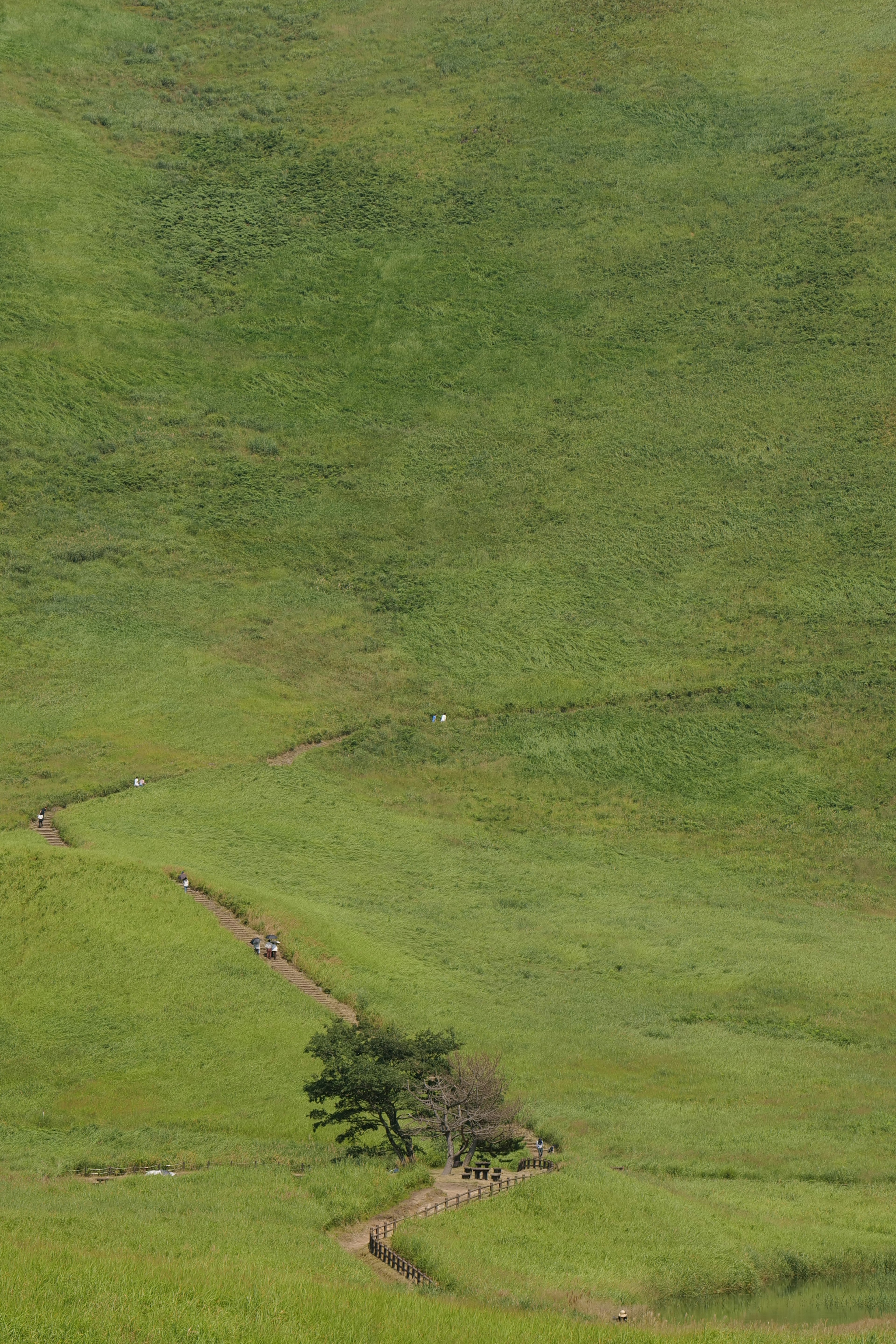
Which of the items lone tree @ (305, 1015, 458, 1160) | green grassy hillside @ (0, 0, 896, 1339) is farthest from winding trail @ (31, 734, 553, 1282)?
lone tree @ (305, 1015, 458, 1160)

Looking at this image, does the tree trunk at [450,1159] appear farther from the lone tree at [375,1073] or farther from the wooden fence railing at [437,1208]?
the wooden fence railing at [437,1208]

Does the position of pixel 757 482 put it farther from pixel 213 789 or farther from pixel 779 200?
pixel 213 789

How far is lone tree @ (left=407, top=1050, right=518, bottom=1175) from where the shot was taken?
44.3m

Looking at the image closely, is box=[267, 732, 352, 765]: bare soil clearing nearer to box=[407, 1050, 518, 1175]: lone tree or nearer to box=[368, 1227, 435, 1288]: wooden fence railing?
box=[407, 1050, 518, 1175]: lone tree

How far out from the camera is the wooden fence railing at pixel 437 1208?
37.1 m

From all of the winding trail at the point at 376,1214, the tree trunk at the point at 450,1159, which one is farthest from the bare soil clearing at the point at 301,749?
the tree trunk at the point at 450,1159

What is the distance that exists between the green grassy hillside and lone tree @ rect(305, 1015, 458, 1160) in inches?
72.4

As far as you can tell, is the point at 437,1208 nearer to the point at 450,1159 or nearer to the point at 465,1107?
the point at 450,1159

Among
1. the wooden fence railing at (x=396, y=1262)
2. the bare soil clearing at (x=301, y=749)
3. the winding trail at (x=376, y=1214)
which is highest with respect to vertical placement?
the wooden fence railing at (x=396, y=1262)

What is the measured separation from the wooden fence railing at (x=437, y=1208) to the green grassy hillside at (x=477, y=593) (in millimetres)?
829

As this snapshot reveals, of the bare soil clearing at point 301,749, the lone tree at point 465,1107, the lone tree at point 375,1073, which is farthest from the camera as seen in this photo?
the bare soil clearing at point 301,749

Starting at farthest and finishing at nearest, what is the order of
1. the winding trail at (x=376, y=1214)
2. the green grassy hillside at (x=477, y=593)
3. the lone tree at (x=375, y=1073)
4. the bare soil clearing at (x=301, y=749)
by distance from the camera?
the bare soil clearing at (x=301, y=749) < the green grassy hillside at (x=477, y=593) < the lone tree at (x=375, y=1073) < the winding trail at (x=376, y=1214)

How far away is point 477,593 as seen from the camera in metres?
107

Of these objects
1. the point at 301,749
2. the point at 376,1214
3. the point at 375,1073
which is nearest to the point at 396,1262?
the point at 376,1214
